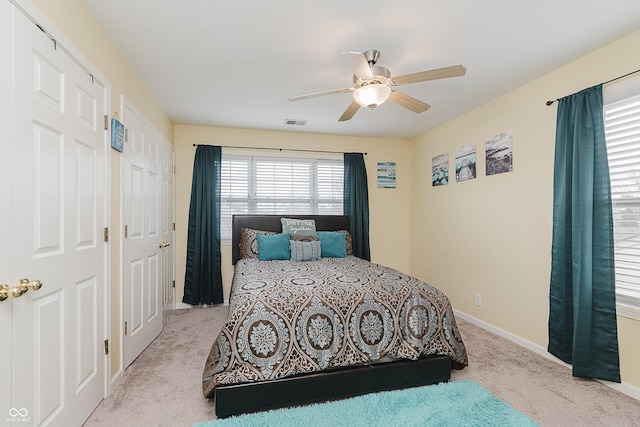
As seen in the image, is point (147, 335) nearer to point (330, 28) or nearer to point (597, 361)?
point (330, 28)

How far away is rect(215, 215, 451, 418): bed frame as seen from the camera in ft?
5.92

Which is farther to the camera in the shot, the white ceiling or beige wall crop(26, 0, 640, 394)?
beige wall crop(26, 0, 640, 394)

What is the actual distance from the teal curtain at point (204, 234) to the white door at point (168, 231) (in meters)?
0.22

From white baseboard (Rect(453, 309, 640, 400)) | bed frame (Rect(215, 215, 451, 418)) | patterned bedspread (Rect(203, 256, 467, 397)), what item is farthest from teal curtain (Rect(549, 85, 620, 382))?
bed frame (Rect(215, 215, 451, 418))

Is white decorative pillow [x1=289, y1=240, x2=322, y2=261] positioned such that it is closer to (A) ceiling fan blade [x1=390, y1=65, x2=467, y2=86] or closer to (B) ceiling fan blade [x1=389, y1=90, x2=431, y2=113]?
(B) ceiling fan blade [x1=389, y1=90, x2=431, y2=113]

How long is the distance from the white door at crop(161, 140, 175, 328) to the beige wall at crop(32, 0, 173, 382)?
0.82m

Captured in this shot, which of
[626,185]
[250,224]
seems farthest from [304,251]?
[626,185]

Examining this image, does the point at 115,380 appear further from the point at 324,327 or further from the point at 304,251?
the point at 304,251

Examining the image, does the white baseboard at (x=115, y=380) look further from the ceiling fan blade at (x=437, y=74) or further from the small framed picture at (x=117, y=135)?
the ceiling fan blade at (x=437, y=74)

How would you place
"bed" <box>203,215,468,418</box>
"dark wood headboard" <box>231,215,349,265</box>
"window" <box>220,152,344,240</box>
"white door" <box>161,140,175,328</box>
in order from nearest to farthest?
"bed" <box>203,215,468,418</box>
"white door" <box>161,140,175,328</box>
"dark wood headboard" <box>231,215,349,265</box>
"window" <box>220,152,344,240</box>

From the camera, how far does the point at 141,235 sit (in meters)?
2.69

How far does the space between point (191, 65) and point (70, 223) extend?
1579 mm

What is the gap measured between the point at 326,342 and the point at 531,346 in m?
2.07

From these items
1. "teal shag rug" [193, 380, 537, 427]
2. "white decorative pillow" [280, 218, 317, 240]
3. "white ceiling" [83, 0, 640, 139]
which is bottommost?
"teal shag rug" [193, 380, 537, 427]
